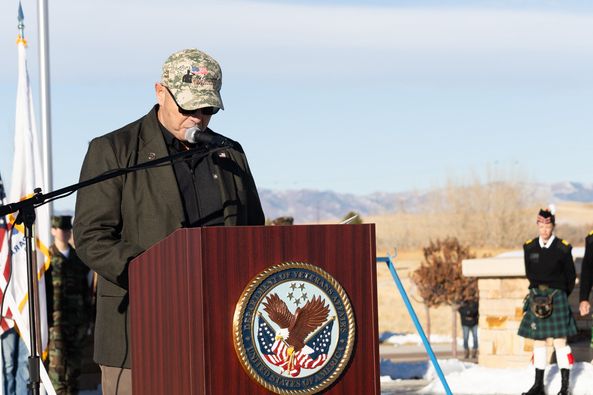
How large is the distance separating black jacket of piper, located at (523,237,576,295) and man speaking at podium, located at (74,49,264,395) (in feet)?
31.6

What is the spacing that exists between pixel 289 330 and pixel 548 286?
10642mm

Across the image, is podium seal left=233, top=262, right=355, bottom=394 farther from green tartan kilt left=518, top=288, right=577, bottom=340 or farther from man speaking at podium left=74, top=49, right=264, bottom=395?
green tartan kilt left=518, top=288, right=577, bottom=340

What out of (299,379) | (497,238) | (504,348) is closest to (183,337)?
(299,379)

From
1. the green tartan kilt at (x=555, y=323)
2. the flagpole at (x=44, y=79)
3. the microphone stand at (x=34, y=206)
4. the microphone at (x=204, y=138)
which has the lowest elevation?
the green tartan kilt at (x=555, y=323)

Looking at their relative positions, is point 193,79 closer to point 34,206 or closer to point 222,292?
point 34,206

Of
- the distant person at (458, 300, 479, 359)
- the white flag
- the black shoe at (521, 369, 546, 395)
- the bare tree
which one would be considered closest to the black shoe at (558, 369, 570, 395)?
the black shoe at (521, 369, 546, 395)

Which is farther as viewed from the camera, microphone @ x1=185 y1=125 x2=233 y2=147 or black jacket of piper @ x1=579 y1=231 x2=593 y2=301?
black jacket of piper @ x1=579 y1=231 x2=593 y2=301

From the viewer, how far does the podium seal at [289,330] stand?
3.83 meters

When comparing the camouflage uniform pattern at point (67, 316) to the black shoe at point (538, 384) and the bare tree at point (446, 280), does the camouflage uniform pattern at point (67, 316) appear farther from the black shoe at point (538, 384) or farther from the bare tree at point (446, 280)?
the bare tree at point (446, 280)

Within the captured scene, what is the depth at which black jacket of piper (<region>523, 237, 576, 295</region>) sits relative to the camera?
1396cm

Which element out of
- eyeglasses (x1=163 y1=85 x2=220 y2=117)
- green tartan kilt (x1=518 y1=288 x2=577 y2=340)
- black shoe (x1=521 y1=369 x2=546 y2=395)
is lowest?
black shoe (x1=521 y1=369 x2=546 y2=395)

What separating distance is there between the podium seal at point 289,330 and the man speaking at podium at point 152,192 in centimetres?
69

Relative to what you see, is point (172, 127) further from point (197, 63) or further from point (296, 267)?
point (296, 267)

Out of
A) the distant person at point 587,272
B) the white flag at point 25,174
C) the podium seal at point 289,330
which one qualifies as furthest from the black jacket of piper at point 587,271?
the podium seal at point 289,330
